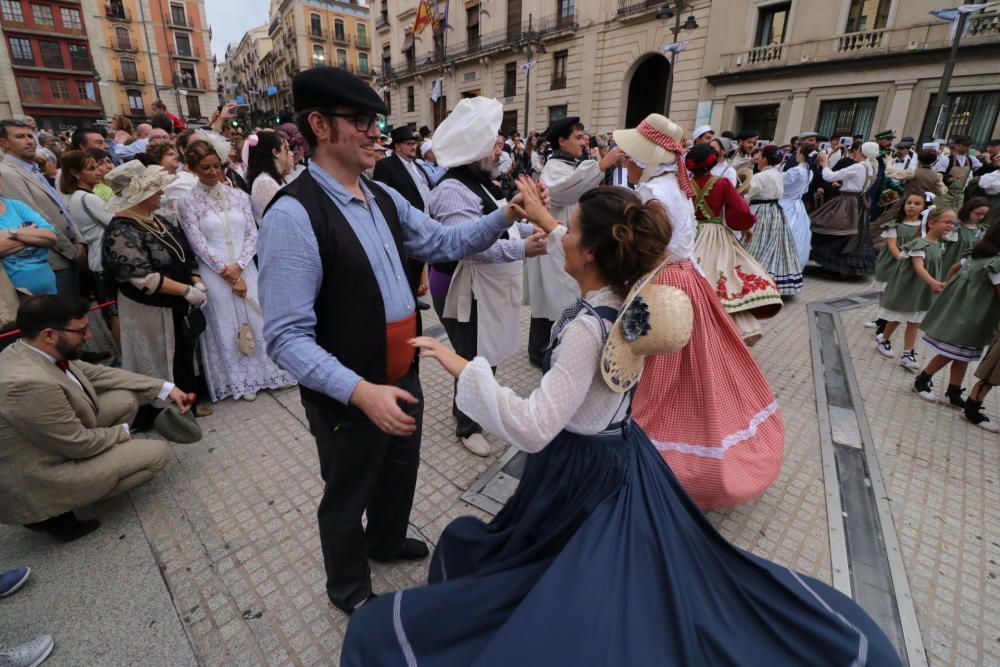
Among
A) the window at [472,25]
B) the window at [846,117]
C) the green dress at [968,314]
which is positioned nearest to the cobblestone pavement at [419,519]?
the green dress at [968,314]

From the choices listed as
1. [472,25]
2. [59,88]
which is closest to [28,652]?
[472,25]

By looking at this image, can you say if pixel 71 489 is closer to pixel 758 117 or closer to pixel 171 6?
pixel 758 117

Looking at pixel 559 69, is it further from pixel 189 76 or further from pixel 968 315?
pixel 189 76

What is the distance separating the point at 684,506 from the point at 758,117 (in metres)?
21.2

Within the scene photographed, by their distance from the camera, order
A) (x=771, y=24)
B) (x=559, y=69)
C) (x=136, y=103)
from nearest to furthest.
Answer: (x=771, y=24) < (x=559, y=69) < (x=136, y=103)

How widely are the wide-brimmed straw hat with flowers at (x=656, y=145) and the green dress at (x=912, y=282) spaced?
109 inches

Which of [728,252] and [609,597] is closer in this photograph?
[609,597]

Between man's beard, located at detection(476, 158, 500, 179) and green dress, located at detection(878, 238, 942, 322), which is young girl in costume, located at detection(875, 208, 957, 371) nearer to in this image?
green dress, located at detection(878, 238, 942, 322)

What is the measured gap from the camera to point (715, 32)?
716 inches

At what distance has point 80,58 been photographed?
3725 cm

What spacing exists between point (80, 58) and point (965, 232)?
53.3 metres

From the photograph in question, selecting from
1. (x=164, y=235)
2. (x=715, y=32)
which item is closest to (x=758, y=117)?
(x=715, y=32)

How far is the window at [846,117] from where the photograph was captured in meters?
15.6

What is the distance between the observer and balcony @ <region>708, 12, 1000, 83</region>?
43.5 feet
